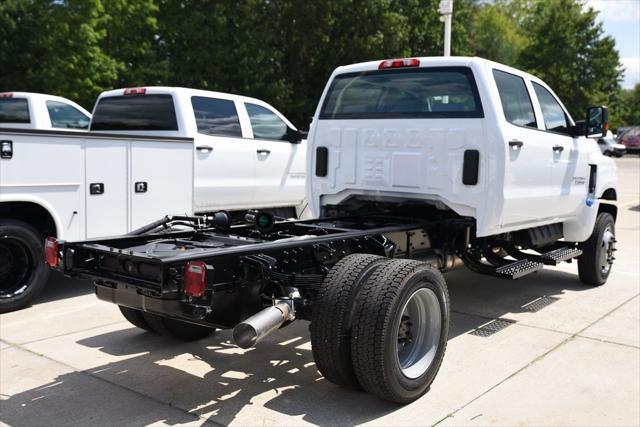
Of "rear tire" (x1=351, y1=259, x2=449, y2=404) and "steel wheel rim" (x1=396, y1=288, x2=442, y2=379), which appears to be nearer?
"rear tire" (x1=351, y1=259, x2=449, y2=404)

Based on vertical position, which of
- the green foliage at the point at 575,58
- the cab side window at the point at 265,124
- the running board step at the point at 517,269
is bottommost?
the running board step at the point at 517,269

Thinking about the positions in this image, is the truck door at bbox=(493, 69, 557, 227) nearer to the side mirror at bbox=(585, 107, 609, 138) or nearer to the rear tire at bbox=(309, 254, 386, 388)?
the side mirror at bbox=(585, 107, 609, 138)

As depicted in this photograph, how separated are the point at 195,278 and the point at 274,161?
540cm

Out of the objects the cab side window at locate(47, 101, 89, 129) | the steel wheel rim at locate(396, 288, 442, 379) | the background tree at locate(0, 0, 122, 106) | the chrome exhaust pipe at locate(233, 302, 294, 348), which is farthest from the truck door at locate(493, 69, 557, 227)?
the background tree at locate(0, 0, 122, 106)

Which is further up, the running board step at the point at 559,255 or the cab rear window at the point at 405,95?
the cab rear window at the point at 405,95

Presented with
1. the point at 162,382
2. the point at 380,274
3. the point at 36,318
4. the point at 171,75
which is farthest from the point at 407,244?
the point at 171,75

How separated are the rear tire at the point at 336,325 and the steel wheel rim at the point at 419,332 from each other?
43 cm

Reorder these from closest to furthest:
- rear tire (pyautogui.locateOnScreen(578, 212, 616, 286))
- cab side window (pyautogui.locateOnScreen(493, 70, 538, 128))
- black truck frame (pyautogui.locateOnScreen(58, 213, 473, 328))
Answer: black truck frame (pyautogui.locateOnScreen(58, 213, 473, 328)) < cab side window (pyautogui.locateOnScreen(493, 70, 538, 128)) < rear tire (pyautogui.locateOnScreen(578, 212, 616, 286))

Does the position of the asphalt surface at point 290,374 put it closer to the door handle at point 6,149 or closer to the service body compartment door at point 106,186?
the service body compartment door at point 106,186

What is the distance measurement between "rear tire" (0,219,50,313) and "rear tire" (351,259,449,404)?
363 cm

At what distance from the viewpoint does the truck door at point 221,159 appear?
8.03 meters

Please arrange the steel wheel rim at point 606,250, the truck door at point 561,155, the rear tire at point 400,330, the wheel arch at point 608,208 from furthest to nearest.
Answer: the wheel arch at point 608,208, the steel wheel rim at point 606,250, the truck door at point 561,155, the rear tire at point 400,330

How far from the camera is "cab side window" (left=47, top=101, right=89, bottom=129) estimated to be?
11031 mm

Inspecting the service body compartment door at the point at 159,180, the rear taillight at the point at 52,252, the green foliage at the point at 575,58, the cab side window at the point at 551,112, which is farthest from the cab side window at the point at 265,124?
the green foliage at the point at 575,58
